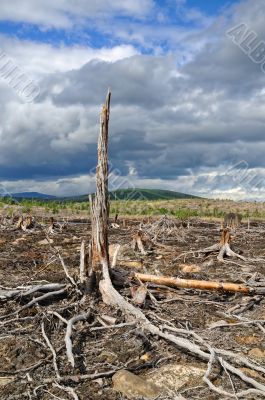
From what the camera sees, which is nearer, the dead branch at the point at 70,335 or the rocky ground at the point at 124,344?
the rocky ground at the point at 124,344

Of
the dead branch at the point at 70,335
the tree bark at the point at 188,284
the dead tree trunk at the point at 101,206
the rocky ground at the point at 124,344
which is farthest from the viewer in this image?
the tree bark at the point at 188,284

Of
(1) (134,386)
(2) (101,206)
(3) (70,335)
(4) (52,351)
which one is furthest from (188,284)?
(1) (134,386)

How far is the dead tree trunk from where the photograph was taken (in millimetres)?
6656

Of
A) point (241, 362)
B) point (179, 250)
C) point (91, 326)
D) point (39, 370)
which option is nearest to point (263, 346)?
point (241, 362)

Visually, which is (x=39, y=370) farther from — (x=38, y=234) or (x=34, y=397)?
(x=38, y=234)

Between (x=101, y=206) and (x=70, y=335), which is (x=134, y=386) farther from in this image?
(x=101, y=206)

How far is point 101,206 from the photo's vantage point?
6758mm

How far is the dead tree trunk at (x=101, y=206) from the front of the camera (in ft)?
21.8

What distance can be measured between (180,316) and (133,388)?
7.35ft

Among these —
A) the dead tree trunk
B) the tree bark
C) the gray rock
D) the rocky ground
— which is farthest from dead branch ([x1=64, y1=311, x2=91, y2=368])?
the tree bark

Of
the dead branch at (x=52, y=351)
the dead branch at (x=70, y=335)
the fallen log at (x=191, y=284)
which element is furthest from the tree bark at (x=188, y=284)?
the dead branch at (x=52, y=351)

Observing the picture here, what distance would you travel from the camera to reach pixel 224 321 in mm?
6305

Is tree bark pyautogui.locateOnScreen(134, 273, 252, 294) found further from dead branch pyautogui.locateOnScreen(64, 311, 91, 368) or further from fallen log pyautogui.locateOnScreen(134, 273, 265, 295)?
dead branch pyautogui.locateOnScreen(64, 311, 91, 368)

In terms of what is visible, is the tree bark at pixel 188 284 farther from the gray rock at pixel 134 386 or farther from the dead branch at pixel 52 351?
the gray rock at pixel 134 386
